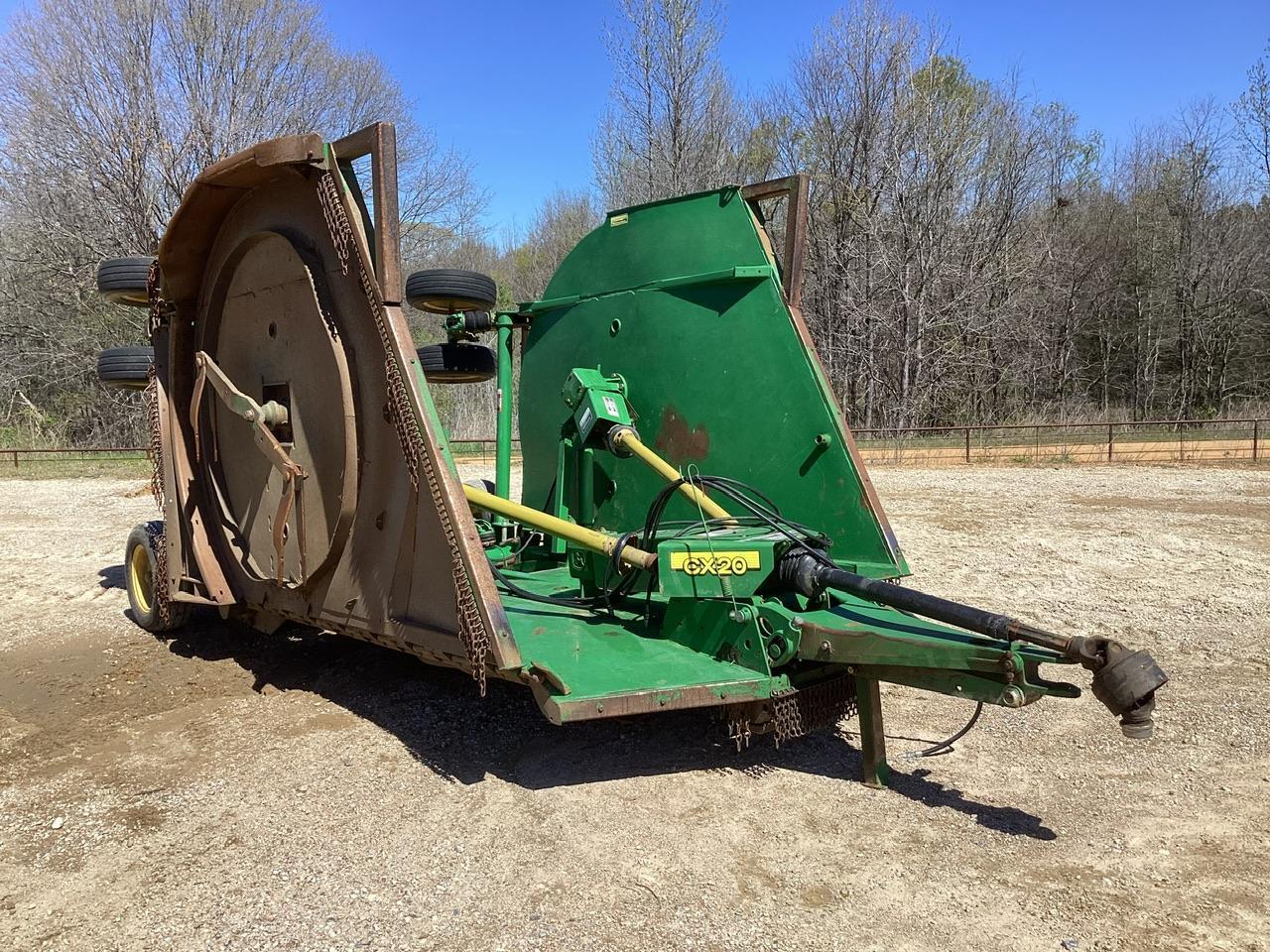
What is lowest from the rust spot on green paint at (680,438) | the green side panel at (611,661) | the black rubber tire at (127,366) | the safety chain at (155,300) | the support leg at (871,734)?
the support leg at (871,734)

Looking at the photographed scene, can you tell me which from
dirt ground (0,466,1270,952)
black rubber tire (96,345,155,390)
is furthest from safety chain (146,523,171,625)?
black rubber tire (96,345,155,390)

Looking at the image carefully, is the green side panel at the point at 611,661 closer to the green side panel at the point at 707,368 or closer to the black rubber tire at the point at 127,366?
the green side panel at the point at 707,368

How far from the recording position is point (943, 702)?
4965 millimetres

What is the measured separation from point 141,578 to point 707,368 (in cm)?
436

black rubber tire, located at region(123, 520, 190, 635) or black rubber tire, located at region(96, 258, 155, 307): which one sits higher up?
black rubber tire, located at region(96, 258, 155, 307)

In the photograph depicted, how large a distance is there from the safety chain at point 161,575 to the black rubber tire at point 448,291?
2.15 m

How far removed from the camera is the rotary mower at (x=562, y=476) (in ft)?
11.9

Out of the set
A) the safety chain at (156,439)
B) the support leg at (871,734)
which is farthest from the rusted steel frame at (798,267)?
the safety chain at (156,439)

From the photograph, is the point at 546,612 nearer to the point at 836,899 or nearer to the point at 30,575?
the point at 836,899

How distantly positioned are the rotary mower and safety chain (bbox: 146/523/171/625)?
0.03m

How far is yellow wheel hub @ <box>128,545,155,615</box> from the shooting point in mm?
6477

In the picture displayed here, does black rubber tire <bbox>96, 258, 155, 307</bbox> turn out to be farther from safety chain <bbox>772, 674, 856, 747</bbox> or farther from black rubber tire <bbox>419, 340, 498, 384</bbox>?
→ safety chain <bbox>772, 674, 856, 747</bbox>

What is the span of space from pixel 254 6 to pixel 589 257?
2239 centimetres

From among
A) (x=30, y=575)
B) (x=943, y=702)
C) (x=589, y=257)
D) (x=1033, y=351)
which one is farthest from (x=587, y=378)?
(x=1033, y=351)
